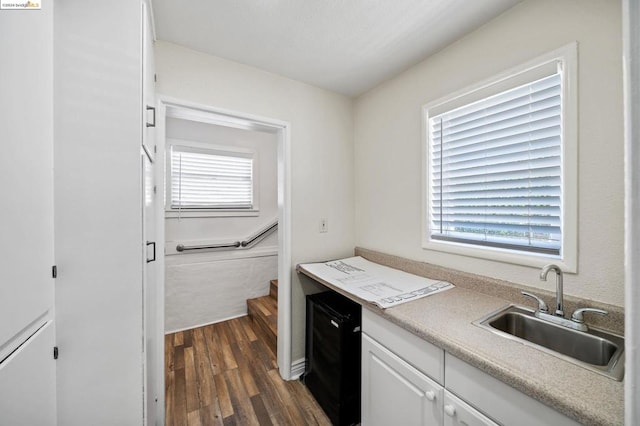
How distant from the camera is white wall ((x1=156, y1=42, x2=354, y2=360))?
5.17 feet

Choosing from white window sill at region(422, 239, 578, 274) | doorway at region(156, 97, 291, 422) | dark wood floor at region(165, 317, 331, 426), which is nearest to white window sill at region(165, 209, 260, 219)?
doorway at region(156, 97, 291, 422)

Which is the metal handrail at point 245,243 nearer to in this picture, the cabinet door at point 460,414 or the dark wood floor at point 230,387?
the dark wood floor at point 230,387

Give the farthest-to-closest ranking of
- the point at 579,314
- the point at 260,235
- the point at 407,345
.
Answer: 1. the point at 260,235
2. the point at 407,345
3. the point at 579,314

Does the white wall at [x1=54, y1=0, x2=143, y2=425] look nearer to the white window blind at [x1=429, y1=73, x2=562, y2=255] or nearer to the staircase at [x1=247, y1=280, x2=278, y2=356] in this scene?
the staircase at [x1=247, y1=280, x2=278, y2=356]

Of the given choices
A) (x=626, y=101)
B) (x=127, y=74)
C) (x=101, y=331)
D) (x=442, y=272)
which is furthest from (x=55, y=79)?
(x=442, y=272)

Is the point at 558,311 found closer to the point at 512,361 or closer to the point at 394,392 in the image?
the point at 512,361

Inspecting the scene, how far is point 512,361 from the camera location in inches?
30.2

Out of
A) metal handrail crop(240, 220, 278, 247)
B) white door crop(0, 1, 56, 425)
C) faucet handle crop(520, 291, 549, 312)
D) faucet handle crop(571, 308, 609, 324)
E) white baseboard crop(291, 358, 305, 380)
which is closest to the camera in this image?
white door crop(0, 1, 56, 425)

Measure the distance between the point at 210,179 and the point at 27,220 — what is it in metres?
2.37

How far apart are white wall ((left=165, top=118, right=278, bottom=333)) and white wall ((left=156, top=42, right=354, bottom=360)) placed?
1276 millimetres

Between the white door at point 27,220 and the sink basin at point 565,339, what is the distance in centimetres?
149

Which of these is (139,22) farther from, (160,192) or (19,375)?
(19,375)

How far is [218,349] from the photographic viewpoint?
229 cm

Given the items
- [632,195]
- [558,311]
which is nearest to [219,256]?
[558,311]
